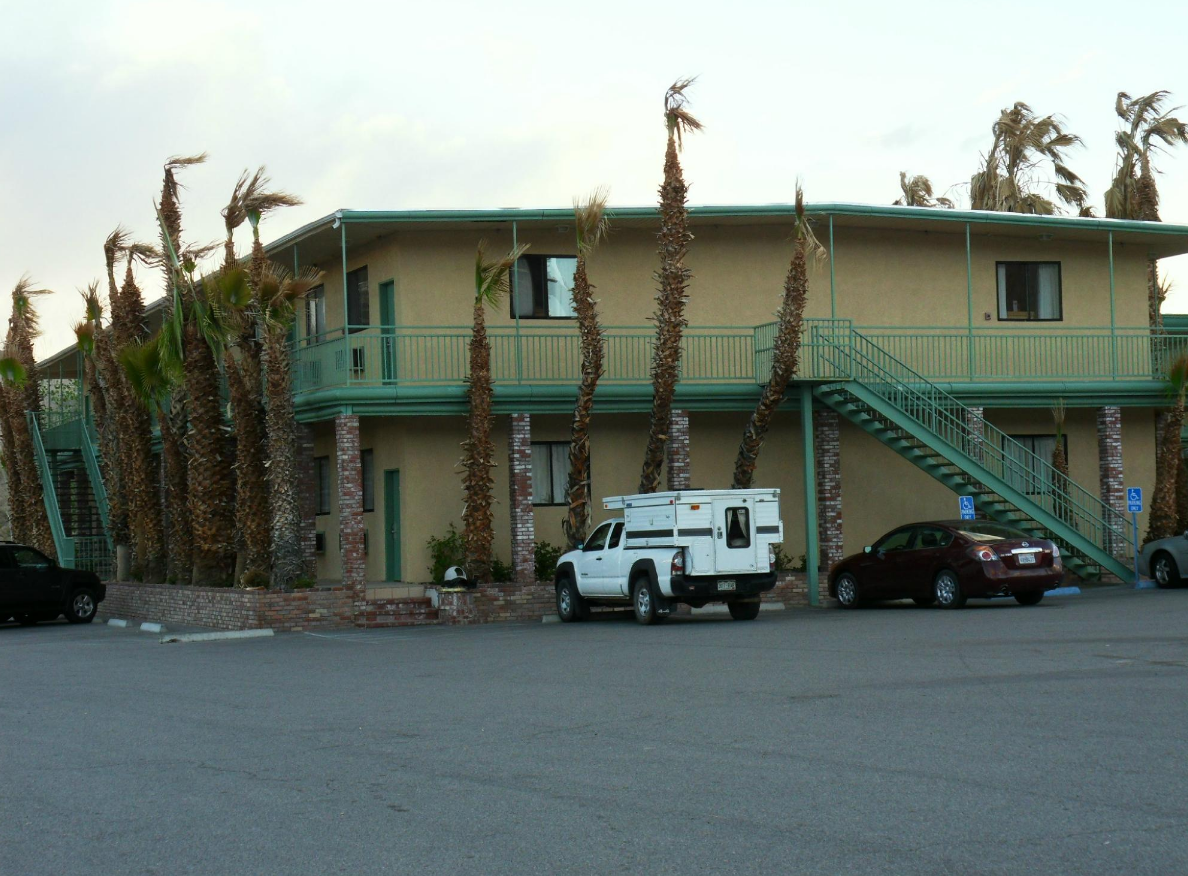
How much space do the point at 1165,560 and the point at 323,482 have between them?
16742mm

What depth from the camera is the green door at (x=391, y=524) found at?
93.8ft

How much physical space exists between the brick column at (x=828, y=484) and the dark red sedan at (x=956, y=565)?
2.58 m

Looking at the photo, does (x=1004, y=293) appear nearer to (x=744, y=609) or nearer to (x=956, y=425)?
(x=956, y=425)

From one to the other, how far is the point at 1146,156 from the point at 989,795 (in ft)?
124

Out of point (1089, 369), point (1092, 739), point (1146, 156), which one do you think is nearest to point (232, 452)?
point (1089, 369)

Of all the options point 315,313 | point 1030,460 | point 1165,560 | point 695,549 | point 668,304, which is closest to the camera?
point 695,549

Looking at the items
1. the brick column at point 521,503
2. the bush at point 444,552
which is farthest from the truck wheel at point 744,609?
the bush at point 444,552

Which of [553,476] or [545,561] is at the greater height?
[553,476]

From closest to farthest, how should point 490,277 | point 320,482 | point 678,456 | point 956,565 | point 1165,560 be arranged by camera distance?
point 956,565
point 490,277
point 1165,560
point 678,456
point 320,482

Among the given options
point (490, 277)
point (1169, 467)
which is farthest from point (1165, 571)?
point (490, 277)

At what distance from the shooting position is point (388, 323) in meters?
29.3

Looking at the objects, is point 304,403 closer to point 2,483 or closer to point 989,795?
point 989,795

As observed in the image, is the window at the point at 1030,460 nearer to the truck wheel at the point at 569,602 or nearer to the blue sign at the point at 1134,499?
the blue sign at the point at 1134,499

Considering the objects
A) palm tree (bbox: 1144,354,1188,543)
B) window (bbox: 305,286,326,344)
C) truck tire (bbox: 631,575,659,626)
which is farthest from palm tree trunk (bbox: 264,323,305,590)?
palm tree (bbox: 1144,354,1188,543)
